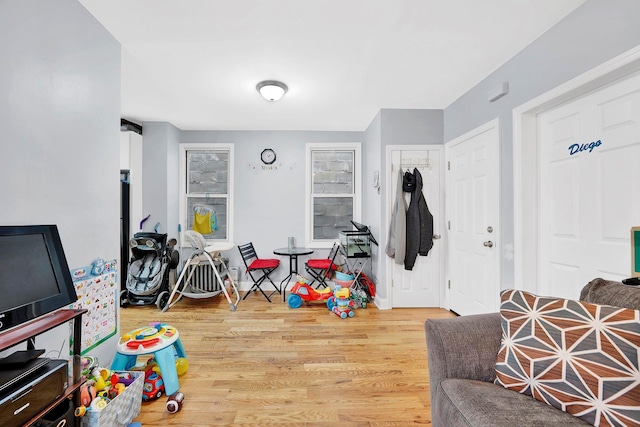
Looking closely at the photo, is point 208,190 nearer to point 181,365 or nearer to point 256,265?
point 256,265

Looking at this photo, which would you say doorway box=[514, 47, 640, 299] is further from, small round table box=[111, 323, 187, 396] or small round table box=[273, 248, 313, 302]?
small round table box=[111, 323, 187, 396]

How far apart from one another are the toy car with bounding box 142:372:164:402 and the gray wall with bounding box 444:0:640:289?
109 inches

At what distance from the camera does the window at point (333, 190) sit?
14.5 feet

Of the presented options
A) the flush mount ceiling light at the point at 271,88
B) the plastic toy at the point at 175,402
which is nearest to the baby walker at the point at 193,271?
the plastic toy at the point at 175,402

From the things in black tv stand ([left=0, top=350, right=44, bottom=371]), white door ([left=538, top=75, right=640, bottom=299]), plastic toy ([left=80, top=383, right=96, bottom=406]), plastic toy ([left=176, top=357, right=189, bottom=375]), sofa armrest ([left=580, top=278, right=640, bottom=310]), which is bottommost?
plastic toy ([left=176, top=357, right=189, bottom=375])

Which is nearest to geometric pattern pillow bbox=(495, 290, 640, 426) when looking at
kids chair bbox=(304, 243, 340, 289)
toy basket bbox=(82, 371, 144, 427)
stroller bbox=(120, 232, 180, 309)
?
toy basket bbox=(82, 371, 144, 427)

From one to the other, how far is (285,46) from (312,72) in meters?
0.46

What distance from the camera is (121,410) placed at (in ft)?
4.95

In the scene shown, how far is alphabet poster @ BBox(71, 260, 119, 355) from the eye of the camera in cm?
176

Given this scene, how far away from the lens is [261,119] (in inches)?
151

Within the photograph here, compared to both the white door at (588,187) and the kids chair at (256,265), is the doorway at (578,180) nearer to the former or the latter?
the white door at (588,187)

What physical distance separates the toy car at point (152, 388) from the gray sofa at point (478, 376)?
5.51 feet

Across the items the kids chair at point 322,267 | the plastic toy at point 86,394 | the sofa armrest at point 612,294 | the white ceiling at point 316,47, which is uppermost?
the white ceiling at point 316,47

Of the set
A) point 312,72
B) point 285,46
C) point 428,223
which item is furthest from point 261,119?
point 428,223
